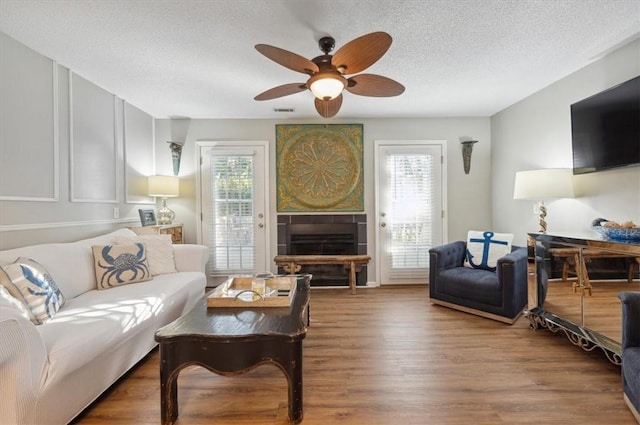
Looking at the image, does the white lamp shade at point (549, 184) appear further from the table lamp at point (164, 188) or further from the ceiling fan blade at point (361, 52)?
the table lamp at point (164, 188)

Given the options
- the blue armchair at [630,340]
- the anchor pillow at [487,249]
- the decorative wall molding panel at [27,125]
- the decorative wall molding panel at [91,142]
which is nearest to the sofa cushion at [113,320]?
the decorative wall molding panel at [27,125]

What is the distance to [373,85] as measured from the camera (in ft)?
7.09

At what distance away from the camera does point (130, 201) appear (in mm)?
3547

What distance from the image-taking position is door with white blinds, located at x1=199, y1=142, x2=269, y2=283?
4.12 meters

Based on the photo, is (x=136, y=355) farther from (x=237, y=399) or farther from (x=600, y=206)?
(x=600, y=206)

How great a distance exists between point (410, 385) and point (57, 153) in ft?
11.0

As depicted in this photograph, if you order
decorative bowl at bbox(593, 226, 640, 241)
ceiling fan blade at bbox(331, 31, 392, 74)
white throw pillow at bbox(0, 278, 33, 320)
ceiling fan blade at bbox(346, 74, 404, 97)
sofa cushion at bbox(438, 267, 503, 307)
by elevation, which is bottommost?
sofa cushion at bbox(438, 267, 503, 307)

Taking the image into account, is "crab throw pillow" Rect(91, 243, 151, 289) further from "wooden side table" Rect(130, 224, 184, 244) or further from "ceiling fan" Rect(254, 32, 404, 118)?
"ceiling fan" Rect(254, 32, 404, 118)

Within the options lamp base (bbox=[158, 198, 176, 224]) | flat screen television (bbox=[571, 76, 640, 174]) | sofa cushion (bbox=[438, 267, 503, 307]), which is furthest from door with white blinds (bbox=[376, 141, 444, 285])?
lamp base (bbox=[158, 198, 176, 224])

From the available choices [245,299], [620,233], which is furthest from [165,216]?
[620,233]

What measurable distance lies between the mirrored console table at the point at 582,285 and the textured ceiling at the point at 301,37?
1.53m

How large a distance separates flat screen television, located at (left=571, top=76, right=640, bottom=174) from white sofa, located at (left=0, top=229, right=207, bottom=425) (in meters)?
3.69

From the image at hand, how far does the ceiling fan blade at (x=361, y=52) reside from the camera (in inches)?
64.8

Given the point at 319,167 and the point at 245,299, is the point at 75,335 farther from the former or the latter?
the point at 319,167
